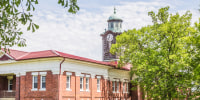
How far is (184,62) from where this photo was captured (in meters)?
28.8

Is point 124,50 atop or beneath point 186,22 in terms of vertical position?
beneath

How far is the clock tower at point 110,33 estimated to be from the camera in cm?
5309

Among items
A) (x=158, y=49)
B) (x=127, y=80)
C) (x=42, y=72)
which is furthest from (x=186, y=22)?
(x=42, y=72)

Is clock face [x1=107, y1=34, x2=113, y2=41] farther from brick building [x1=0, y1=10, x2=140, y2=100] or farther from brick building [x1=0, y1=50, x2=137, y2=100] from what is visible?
brick building [x1=0, y1=50, x2=137, y2=100]

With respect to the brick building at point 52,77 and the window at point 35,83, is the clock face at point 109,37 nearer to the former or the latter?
the brick building at point 52,77

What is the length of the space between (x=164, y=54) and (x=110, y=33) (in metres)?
24.1

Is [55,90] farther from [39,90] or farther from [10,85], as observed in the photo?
[10,85]

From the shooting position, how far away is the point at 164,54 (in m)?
30.0

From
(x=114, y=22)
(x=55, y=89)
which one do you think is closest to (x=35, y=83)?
(x=55, y=89)

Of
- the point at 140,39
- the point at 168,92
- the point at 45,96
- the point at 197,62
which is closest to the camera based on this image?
the point at 197,62

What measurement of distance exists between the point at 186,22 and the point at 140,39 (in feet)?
18.1

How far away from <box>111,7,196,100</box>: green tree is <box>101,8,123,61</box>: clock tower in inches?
753

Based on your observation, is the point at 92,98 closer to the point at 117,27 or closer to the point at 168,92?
the point at 168,92

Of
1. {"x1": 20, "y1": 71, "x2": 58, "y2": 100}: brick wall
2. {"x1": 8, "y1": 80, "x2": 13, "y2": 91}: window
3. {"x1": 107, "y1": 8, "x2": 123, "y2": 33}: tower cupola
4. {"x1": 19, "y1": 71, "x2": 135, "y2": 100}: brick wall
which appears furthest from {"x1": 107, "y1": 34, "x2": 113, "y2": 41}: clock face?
{"x1": 20, "y1": 71, "x2": 58, "y2": 100}: brick wall
